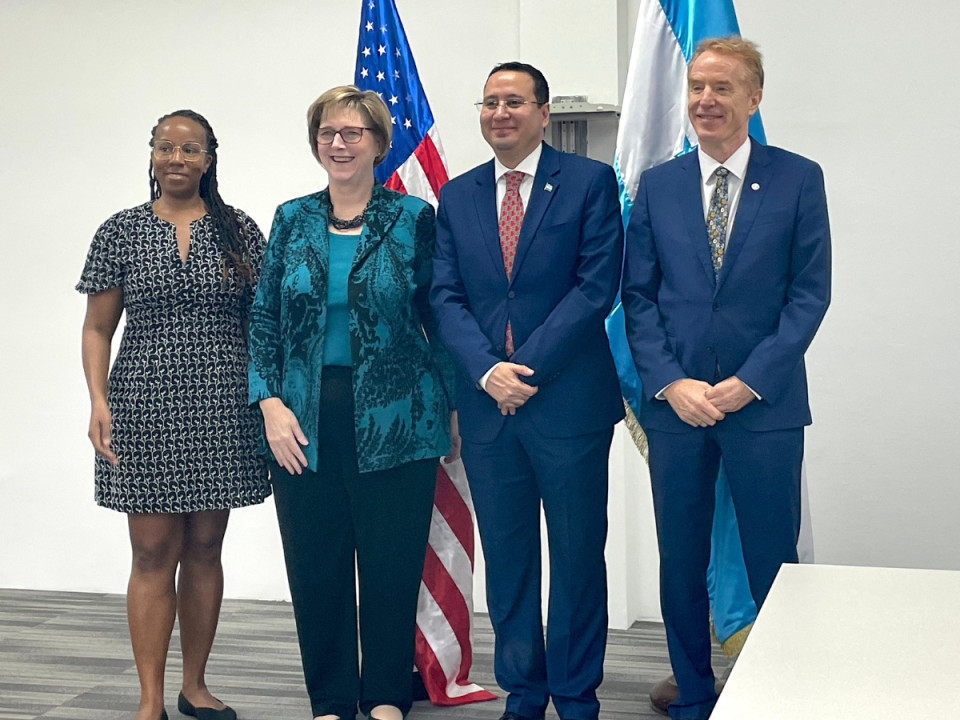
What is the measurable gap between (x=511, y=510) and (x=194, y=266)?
1018mm

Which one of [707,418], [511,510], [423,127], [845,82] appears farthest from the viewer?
[845,82]

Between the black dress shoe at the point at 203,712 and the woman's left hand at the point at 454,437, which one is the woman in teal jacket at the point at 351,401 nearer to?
the woman's left hand at the point at 454,437

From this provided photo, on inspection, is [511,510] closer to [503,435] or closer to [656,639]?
[503,435]

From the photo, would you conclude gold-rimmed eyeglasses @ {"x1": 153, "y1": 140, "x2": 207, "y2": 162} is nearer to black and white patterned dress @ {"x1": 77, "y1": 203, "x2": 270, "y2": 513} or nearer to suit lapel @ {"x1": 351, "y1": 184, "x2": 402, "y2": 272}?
black and white patterned dress @ {"x1": 77, "y1": 203, "x2": 270, "y2": 513}

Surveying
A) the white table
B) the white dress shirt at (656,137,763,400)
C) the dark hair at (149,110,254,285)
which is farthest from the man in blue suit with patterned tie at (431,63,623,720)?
the white table

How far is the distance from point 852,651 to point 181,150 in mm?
2186

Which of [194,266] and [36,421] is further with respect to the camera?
[36,421]

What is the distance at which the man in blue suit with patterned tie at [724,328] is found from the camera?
260 cm

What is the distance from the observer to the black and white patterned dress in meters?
2.79

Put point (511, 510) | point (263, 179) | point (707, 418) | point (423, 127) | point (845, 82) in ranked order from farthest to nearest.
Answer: point (263, 179)
point (845, 82)
point (423, 127)
point (511, 510)
point (707, 418)

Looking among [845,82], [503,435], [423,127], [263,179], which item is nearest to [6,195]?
[263,179]

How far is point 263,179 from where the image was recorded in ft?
14.9

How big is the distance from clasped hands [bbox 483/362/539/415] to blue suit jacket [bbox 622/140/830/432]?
29cm

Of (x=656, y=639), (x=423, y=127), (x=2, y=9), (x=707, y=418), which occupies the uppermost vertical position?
(x=2, y=9)
